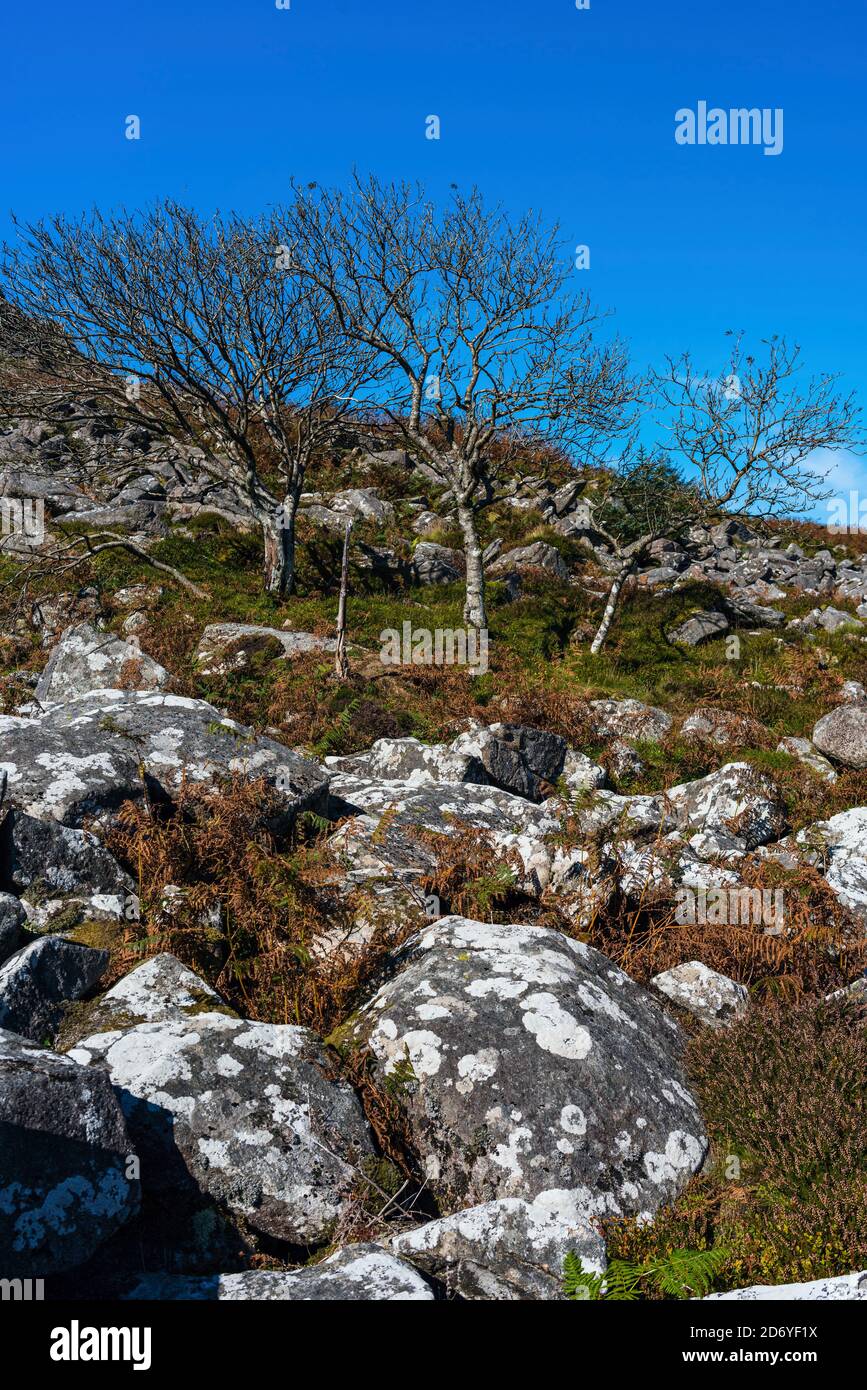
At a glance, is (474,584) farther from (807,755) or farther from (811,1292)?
(811,1292)

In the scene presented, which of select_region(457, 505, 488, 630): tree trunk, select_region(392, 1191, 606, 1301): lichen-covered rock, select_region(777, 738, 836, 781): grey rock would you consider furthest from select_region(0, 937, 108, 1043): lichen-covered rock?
select_region(457, 505, 488, 630): tree trunk

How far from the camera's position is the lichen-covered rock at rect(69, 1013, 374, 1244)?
4.21 meters

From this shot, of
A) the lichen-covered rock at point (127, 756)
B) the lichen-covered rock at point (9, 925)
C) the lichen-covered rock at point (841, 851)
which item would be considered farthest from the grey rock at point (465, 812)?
the lichen-covered rock at point (9, 925)

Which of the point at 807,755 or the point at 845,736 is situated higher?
the point at 845,736

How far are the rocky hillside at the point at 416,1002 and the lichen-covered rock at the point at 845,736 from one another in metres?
0.04

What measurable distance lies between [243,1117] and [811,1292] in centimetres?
280

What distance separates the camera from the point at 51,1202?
3.55 meters

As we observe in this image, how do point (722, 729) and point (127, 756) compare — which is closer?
point (127, 756)

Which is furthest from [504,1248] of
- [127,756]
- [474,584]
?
[474,584]

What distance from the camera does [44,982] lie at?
16.8 ft

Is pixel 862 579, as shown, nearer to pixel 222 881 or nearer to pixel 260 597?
pixel 260 597

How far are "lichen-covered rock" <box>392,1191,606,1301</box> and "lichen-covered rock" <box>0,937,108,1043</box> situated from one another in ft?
8.16

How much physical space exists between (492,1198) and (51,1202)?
2.25 meters

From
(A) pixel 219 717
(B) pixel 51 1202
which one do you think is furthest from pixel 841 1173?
(A) pixel 219 717
